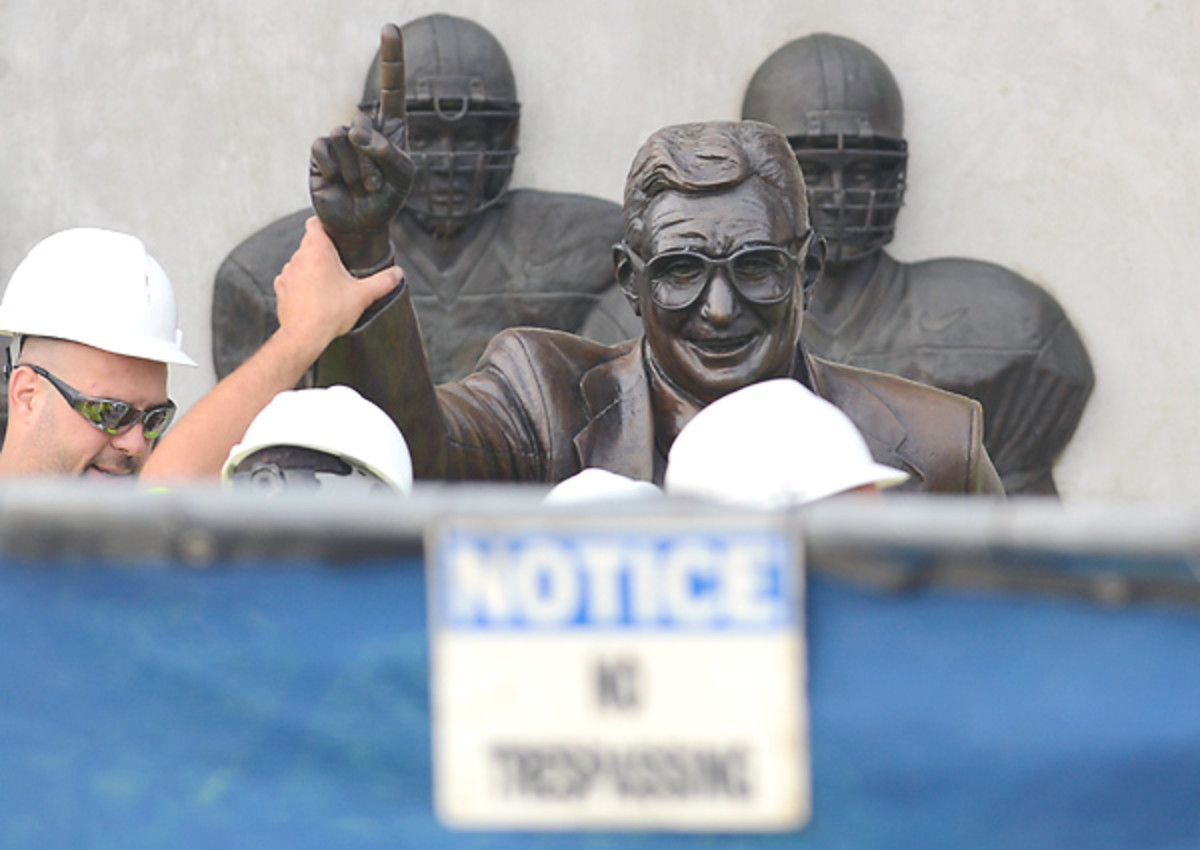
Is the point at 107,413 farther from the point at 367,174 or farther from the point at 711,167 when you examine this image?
the point at 711,167

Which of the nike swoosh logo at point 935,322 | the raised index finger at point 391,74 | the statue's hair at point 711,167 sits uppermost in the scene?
the raised index finger at point 391,74

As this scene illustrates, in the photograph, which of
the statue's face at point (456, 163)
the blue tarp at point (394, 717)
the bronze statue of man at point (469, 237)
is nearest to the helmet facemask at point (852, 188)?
the bronze statue of man at point (469, 237)

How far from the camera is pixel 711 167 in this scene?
3.97m

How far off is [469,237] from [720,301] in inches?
134

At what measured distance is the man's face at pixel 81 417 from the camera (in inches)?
145

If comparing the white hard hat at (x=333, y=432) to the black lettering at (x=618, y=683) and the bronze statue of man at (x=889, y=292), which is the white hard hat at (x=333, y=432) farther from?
the bronze statue of man at (x=889, y=292)

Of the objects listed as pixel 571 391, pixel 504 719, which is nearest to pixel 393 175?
pixel 571 391

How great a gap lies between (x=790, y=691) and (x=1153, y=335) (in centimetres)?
594

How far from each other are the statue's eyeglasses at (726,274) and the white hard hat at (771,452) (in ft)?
3.72

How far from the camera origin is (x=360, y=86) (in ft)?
24.3

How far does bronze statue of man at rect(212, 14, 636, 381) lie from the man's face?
3.18 meters

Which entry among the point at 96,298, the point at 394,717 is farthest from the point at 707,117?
the point at 394,717

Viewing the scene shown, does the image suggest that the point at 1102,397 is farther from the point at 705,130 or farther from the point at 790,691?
the point at 790,691

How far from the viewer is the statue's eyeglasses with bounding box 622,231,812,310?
12.7 ft
